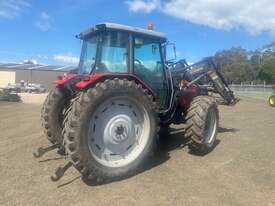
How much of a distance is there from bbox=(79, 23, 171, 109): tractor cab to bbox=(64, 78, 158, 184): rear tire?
0.72 meters

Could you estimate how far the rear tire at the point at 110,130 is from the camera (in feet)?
18.0

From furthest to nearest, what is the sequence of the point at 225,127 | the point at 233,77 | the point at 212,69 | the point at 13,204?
the point at 233,77 → the point at 225,127 → the point at 212,69 → the point at 13,204

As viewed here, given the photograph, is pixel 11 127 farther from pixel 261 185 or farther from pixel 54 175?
pixel 261 185

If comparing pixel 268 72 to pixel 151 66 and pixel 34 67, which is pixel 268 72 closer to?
pixel 34 67

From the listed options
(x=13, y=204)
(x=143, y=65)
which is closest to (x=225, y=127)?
(x=143, y=65)

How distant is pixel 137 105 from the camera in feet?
20.4

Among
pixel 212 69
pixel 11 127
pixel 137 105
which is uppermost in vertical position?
pixel 212 69

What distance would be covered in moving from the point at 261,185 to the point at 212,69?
167 inches

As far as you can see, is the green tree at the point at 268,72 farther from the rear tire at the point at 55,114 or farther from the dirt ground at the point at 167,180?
the rear tire at the point at 55,114

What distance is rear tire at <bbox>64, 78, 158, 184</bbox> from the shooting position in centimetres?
547

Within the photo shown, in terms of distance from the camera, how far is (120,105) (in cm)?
616

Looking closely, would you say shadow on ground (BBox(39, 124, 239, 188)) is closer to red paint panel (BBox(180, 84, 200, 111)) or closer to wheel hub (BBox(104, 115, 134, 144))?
wheel hub (BBox(104, 115, 134, 144))

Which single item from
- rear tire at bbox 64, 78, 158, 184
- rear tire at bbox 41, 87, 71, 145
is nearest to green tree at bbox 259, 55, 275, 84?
rear tire at bbox 41, 87, 71, 145

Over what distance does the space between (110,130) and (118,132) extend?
0.54 feet
